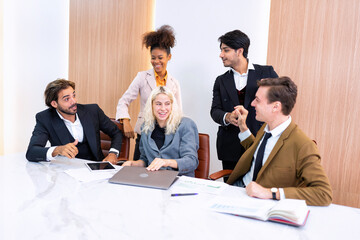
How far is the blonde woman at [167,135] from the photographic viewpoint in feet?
7.29

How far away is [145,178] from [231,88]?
1.35 m

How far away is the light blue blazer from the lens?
2197mm

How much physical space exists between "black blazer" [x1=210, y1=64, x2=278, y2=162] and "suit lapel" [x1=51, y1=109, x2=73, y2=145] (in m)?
1.33

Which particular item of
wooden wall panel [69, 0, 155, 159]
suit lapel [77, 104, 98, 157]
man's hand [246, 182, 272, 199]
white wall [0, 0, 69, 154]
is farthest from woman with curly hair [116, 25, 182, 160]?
white wall [0, 0, 69, 154]

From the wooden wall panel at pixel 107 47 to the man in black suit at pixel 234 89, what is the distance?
1.77m

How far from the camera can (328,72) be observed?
2.96 metres

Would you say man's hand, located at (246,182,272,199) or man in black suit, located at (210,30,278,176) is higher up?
man in black suit, located at (210,30,278,176)

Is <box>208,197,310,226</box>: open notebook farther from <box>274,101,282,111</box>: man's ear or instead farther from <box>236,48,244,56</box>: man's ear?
<box>236,48,244,56</box>: man's ear

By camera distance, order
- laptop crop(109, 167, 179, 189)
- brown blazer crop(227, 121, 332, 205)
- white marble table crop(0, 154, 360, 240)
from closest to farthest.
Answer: white marble table crop(0, 154, 360, 240), brown blazer crop(227, 121, 332, 205), laptop crop(109, 167, 179, 189)

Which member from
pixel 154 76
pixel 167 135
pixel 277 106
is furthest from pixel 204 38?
pixel 277 106

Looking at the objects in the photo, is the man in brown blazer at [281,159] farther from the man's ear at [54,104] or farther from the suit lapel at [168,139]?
the man's ear at [54,104]

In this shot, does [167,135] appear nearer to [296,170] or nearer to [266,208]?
[296,170]

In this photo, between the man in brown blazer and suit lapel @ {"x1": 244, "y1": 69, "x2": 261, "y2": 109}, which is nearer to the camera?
the man in brown blazer

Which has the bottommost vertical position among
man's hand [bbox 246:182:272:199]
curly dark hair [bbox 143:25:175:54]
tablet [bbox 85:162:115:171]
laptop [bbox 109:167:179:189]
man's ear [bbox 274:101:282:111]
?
tablet [bbox 85:162:115:171]
